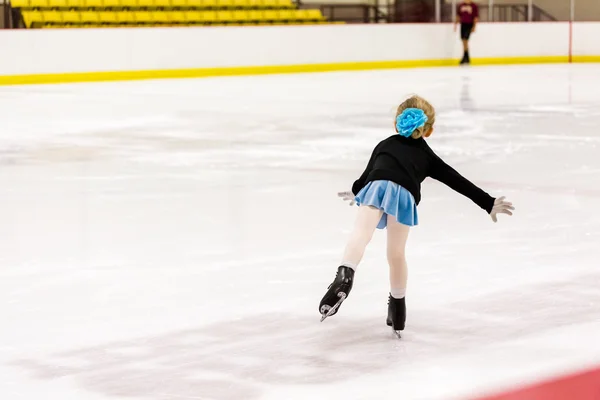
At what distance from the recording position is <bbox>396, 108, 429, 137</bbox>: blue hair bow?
2.95 m

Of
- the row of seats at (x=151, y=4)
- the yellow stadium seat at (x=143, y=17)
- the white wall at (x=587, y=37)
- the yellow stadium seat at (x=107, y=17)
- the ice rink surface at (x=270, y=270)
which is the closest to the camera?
the ice rink surface at (x=270, y=270)

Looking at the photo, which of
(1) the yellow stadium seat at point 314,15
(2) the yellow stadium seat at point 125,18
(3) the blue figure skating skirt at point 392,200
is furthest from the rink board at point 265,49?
(3) the blue figure skating skirt at point 392,200

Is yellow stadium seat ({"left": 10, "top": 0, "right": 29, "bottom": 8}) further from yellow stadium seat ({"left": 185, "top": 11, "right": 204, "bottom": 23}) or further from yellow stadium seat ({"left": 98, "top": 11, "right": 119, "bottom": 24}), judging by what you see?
yellow stadium seat ({"left": 185, "top": 11, "right": 204, "bottom": 23})

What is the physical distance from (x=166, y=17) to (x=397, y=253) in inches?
674

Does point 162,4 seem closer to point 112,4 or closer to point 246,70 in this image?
point 112,4

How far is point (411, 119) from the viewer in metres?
2.96

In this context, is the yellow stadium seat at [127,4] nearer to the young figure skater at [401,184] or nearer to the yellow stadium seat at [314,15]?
the yellow stadium seat at [314,15]

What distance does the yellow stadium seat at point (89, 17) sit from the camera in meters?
18.7

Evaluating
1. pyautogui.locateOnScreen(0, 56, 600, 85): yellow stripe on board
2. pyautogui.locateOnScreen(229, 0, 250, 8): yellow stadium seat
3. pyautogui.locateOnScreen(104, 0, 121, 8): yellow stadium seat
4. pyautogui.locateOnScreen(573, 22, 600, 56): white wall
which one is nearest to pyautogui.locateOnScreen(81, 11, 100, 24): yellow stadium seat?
pyautogui.locateOnScreen(104, 0, 121, 8): yellow stadium seat

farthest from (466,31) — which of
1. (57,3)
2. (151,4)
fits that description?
(57,3)

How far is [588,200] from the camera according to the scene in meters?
5.52

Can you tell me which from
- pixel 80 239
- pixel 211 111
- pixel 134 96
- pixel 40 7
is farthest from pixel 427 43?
pixel 80 239

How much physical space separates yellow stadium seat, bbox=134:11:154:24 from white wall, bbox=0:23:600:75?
1.22 m

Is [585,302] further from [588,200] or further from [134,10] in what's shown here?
→ [134,10]
